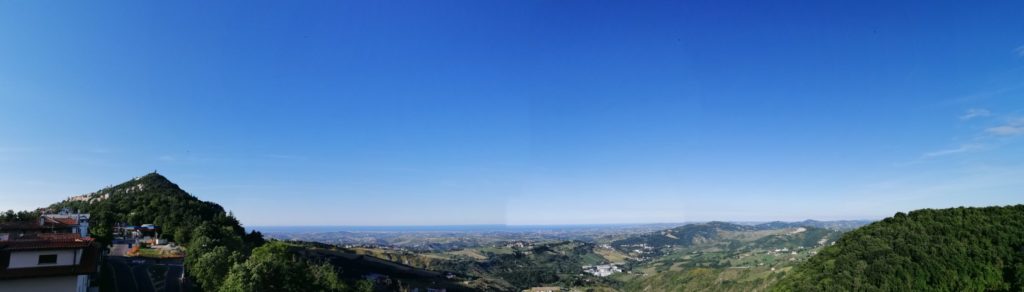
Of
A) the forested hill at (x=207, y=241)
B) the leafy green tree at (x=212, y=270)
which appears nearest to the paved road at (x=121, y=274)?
the forested hill at (x=207, y=241)

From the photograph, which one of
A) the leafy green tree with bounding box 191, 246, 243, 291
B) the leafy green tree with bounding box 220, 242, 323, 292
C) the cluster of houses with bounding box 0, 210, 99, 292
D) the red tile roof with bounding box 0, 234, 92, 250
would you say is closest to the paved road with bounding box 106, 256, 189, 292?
the leafy green tree with bounding box 191, 246, 243, 291

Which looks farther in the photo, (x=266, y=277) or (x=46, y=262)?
(x=266, y=277)

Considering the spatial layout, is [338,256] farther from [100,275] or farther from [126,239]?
[100,275]

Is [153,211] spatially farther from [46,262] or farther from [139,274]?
[46,262]

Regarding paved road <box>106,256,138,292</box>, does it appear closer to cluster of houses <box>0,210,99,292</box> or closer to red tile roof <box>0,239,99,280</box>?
cluster of houses <box>0,210,99,292</box>

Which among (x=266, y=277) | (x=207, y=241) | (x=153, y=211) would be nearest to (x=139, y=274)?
(x=207, y=241)

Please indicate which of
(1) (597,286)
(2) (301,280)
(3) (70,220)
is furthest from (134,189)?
(1) (597,286)

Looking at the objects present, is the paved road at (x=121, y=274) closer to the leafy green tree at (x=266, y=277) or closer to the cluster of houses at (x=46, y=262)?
the leafy green tree at (x=266, y=277)
